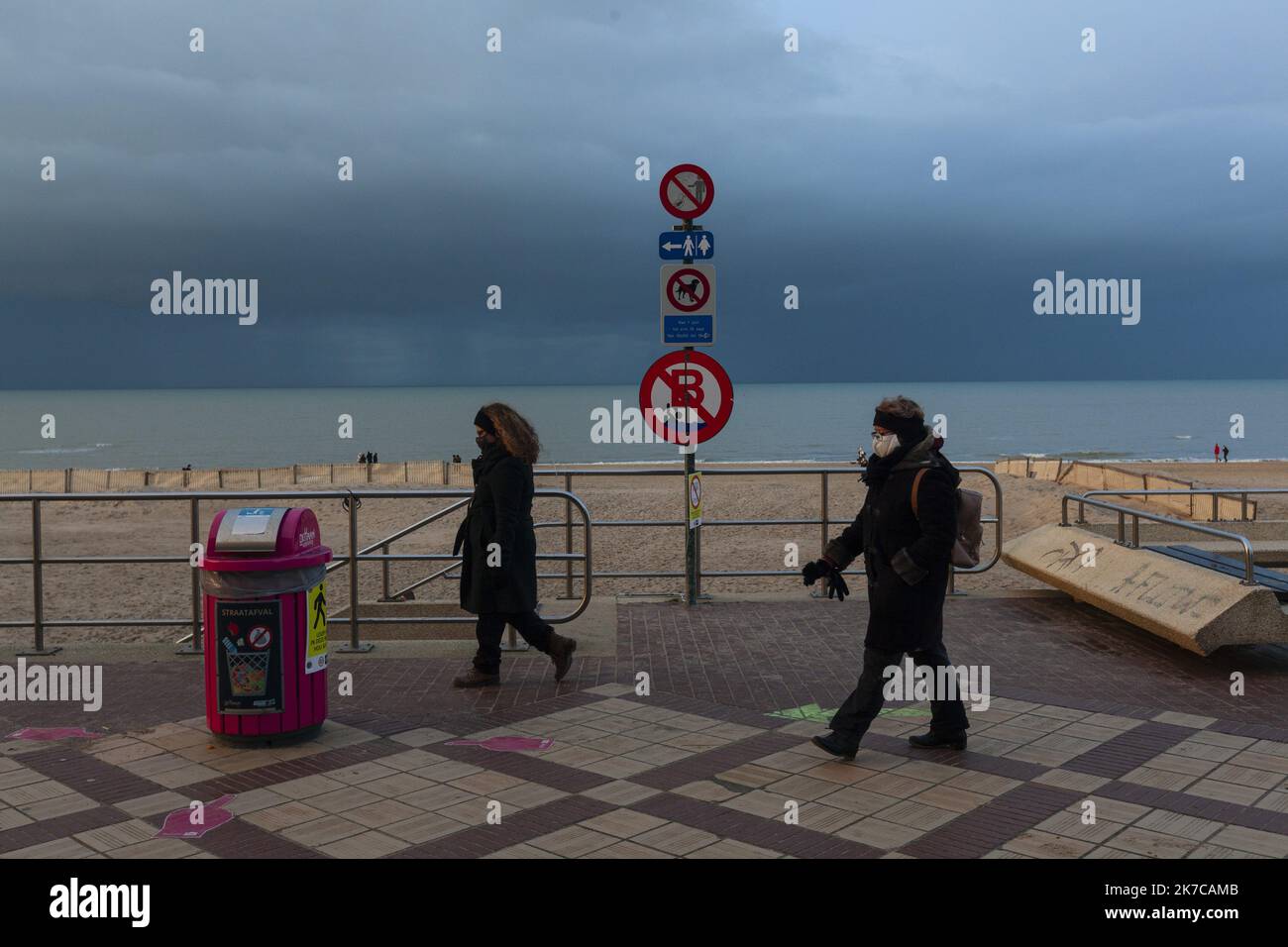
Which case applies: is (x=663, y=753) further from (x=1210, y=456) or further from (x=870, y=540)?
(x=1210, y=456)

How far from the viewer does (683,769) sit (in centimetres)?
532

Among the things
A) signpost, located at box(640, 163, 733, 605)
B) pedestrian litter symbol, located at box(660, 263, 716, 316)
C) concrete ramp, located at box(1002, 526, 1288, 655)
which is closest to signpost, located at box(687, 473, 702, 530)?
signpost, located at box(640, 163, 733, 605)

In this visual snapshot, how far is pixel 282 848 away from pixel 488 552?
108 inches

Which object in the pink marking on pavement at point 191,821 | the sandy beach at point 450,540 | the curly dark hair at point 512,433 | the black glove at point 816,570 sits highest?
the curly dark hair at point 512,433

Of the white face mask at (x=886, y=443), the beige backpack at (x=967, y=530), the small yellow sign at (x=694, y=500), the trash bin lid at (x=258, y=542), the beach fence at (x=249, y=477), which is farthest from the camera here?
the beach fence at (x=249, y=477)

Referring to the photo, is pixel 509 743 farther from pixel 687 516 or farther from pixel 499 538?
pixel 687 516

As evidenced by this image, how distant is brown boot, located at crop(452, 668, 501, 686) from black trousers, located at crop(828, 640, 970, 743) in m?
2.44

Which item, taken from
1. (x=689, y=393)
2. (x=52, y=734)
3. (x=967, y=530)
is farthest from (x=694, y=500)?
(x=52, y=734)

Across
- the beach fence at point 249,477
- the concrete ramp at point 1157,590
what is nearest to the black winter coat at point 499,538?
the concrete ramp at point 1157,590

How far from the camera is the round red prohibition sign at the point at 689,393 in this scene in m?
8.83

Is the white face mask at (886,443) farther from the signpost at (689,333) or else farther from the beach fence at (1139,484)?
the beach fence at (1139,484)

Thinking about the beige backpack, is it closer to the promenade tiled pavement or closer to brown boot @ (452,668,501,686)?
the promenade tiled pavement

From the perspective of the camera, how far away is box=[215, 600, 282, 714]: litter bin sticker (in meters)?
5.61

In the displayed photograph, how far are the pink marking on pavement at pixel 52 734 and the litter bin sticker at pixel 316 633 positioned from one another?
48.2 inches
